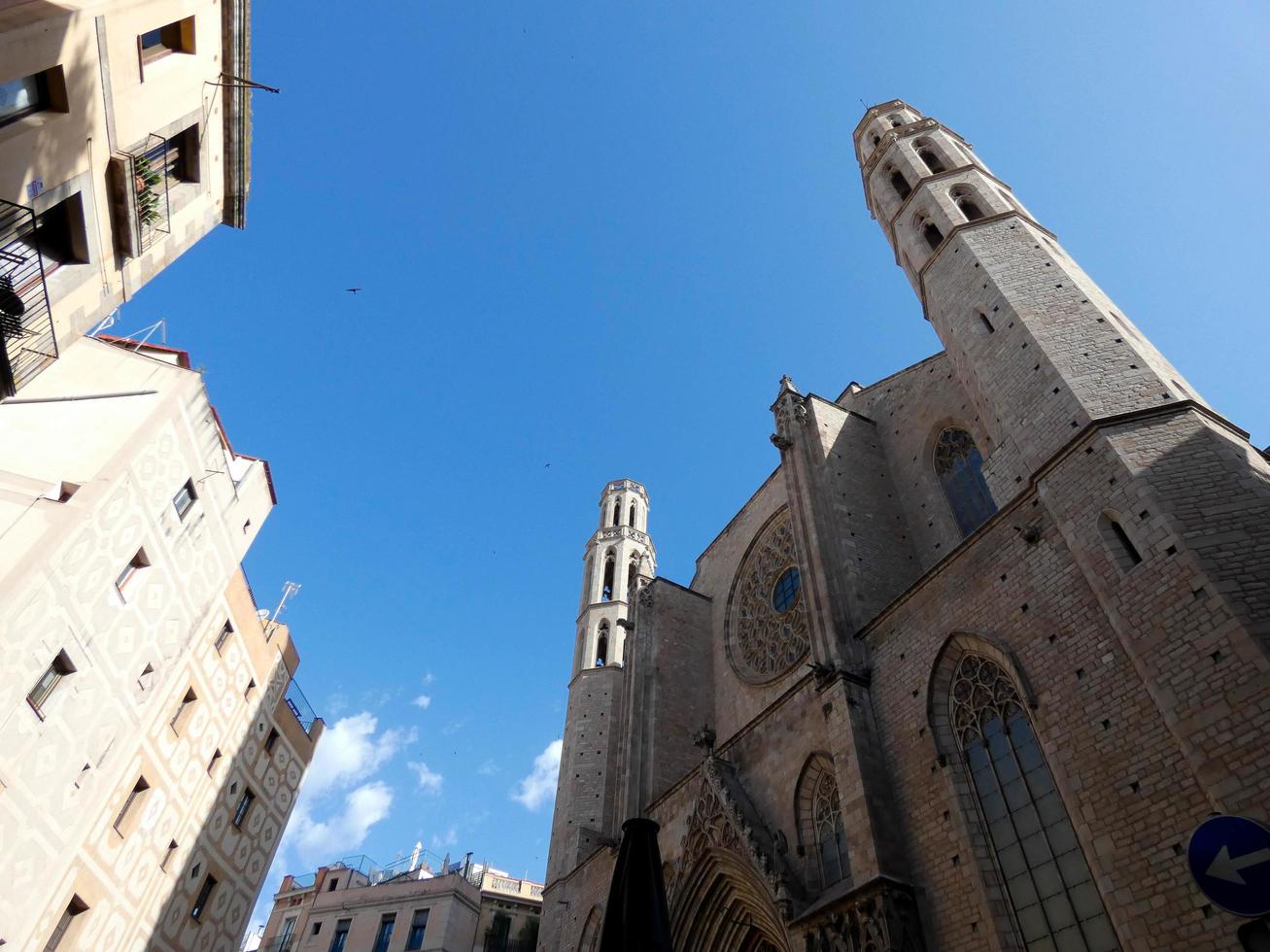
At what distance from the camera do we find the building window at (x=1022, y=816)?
7926mm

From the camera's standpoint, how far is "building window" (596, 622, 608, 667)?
27.2 metres

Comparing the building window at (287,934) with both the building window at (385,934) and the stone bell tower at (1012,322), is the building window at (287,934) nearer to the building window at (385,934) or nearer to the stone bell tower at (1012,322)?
the building window at (385,934)

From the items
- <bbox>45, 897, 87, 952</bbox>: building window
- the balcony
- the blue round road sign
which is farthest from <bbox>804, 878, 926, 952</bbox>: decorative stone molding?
the balcony

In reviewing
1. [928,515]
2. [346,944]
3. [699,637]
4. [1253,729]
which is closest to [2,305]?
[1253,729]

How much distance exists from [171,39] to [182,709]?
33.3 ft

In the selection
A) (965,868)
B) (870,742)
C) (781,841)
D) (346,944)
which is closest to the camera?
(965,868)

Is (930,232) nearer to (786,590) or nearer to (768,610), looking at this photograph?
(786,590)

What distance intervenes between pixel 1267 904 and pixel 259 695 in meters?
16.1

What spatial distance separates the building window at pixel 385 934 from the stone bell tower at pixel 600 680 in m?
9.82

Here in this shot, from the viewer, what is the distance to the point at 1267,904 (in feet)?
17.6

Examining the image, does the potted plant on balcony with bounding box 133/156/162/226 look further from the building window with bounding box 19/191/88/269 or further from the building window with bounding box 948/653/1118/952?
the building window with bounding box 948/653/1118/952

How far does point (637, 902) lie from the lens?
683 centimetres

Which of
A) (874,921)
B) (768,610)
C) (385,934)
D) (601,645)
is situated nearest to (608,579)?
(601,645)

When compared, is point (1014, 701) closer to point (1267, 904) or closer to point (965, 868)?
point (965, 868)
